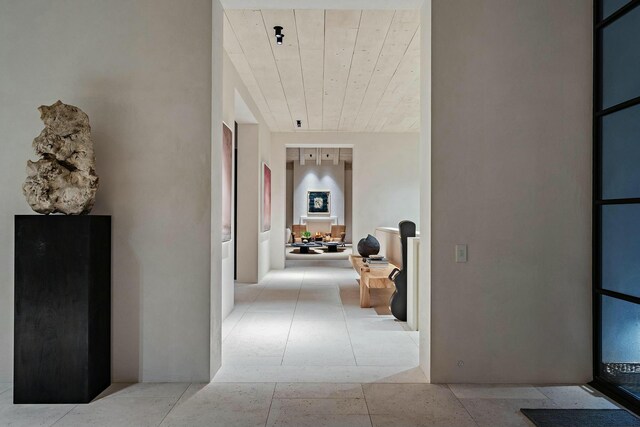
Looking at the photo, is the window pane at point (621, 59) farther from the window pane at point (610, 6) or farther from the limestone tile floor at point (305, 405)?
the limestone tile floor at point (305, 405)

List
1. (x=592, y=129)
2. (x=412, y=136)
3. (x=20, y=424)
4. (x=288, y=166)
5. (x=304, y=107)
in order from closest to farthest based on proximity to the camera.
Result: 1. (x=20, y=424)
2. (x=592, y=129)
3. (x=304, y=107)
4. (x=412, y=136)
5. (x=288, y=166)

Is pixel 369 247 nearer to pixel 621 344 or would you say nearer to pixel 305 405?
pixel 621 344

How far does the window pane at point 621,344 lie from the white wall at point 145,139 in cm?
271

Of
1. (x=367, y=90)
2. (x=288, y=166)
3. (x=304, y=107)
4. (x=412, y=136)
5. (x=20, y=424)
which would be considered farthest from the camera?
(x=288, y=166)

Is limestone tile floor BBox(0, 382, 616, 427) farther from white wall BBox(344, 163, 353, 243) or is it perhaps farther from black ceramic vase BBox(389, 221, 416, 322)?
white wall BBox(344, 163, 353, 243)

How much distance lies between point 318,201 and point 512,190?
14567 mm

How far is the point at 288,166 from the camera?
18.5 m

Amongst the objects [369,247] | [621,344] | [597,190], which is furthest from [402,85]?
[621,344]

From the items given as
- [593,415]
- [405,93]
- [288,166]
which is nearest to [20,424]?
[593,415]

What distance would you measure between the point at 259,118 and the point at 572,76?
5.58m

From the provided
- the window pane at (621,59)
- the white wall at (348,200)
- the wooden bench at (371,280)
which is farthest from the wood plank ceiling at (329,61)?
the white wall at (348,200)

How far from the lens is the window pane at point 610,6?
2865mm

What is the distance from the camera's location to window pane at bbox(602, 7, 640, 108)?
272 centimetres

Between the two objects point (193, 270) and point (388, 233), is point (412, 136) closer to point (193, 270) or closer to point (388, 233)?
point (388, 233)
